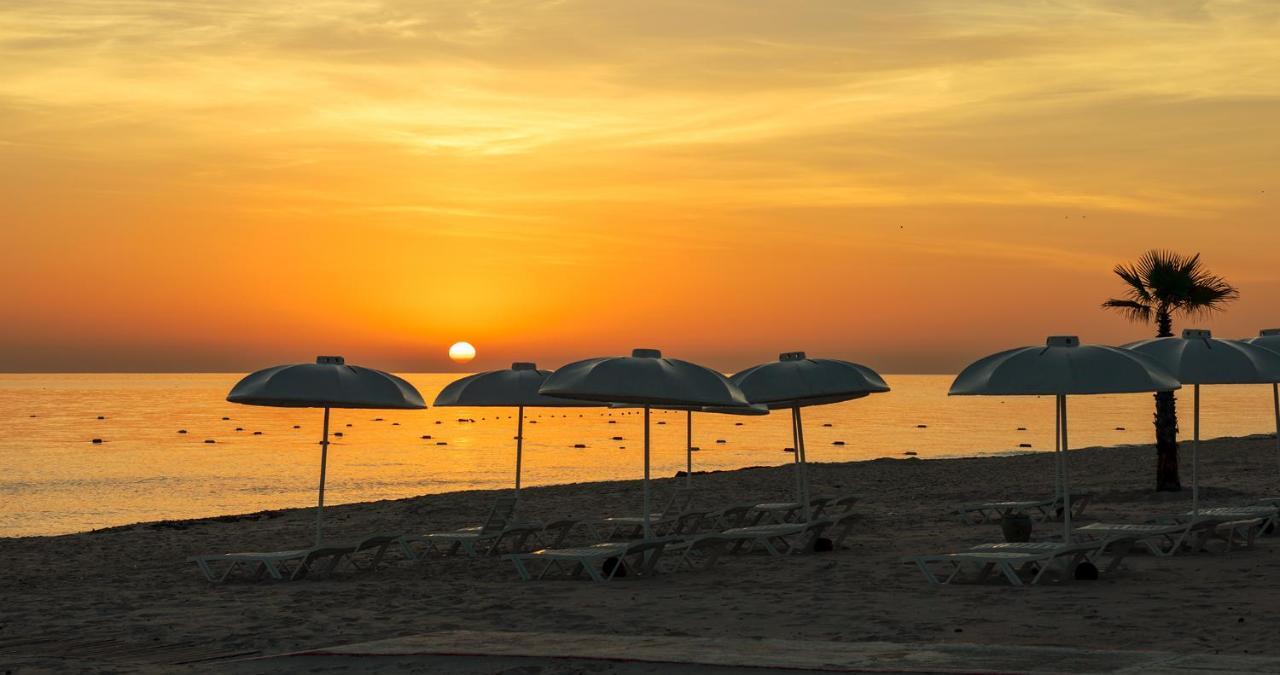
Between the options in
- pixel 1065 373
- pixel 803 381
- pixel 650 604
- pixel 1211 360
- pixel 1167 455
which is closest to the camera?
pixel 650 604

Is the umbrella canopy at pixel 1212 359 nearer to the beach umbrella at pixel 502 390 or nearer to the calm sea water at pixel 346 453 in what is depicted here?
the beach umbrella at pixel 502 390

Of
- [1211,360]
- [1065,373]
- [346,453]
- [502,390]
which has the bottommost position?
[346,453]

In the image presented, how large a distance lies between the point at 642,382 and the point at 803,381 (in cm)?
292

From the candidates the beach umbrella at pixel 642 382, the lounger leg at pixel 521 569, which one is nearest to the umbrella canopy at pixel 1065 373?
the beach umbrella at pixel 642 382

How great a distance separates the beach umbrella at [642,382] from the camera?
12.8 metres

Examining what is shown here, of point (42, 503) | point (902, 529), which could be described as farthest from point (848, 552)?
point (42, 503)

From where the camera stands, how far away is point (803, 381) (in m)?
15.2

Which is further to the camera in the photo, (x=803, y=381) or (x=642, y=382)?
(x=803, y=381)

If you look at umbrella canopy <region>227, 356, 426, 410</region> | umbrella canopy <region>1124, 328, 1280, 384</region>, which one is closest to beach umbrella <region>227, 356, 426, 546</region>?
umbrella canopy <region>227, 356, 426, 410</region>

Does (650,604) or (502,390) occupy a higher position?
(502,390)

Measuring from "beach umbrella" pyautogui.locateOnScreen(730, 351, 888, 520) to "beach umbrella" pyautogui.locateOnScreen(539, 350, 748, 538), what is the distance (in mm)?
1659

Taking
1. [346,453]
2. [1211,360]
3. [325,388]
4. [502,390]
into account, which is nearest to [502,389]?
[502,390]

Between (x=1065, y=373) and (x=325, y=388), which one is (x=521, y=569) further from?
(x=1065, y=373)

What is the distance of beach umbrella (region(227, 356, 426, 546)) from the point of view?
1335 centimetres
